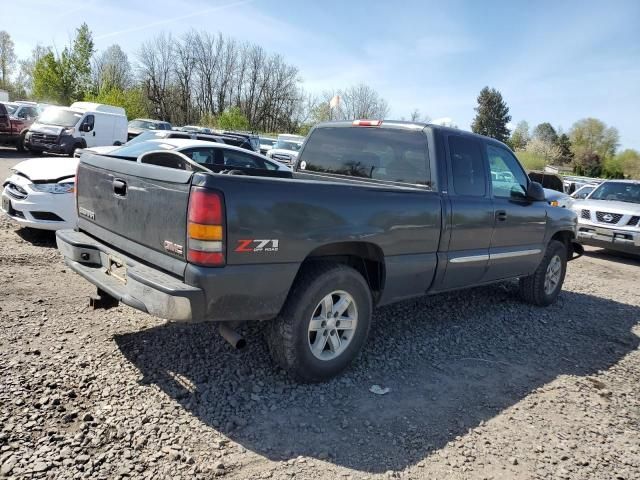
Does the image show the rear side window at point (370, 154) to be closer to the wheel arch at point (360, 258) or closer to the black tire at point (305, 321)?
the wheel arch at point (360, 258)

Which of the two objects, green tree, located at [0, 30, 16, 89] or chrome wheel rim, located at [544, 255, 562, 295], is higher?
green tree, located at [0, 30, 16, 89]

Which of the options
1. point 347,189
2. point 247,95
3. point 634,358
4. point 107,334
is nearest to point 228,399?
point 107,334

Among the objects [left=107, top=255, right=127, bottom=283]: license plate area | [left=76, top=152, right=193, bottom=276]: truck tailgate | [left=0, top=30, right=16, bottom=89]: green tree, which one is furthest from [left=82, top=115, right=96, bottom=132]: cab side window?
[left=0, top=30, right=16, bottom=89]: green tree

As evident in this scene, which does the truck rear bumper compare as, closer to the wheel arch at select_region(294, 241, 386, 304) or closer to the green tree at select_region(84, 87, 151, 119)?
the wheel arch at select_region(294, 241, 386, 304)

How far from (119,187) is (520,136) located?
87.0m

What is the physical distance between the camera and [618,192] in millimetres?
11430

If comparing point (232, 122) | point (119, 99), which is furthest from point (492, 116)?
point (119, 99)

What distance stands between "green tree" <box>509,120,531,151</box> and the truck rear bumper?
8060cm

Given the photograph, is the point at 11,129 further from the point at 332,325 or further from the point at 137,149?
the point at 332,325

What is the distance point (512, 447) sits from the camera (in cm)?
294

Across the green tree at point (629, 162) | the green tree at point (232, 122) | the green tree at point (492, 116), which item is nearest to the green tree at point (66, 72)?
the green tree at point (232, 122)

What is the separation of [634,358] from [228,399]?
4.01 metres

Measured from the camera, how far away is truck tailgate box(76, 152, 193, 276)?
2.80 meters

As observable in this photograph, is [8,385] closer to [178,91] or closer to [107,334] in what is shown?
→ [107,334]
